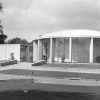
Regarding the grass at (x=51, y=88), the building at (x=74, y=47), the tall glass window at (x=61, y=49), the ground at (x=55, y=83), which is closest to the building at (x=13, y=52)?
the building at (x=74, y=47)

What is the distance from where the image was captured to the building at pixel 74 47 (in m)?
49.8

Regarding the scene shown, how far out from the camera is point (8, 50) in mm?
59344

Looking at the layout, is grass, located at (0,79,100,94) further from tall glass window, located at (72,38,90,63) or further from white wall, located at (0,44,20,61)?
white wall, located at (0,44,20,61)

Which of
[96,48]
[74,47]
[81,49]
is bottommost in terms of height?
[81,49]

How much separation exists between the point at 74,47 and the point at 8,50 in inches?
573

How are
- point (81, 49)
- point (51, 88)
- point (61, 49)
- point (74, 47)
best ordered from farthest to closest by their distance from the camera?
point (61, 49), point (81, 49), point (74, 47), point (51, 88)

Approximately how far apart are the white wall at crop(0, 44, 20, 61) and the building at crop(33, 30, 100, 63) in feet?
22.5

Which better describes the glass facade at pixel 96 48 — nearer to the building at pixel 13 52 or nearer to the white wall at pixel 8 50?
the building at pixel 13 52

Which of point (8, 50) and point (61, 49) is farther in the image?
point (8, 50)

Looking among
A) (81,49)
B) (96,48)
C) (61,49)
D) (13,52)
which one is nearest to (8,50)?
(13,52)

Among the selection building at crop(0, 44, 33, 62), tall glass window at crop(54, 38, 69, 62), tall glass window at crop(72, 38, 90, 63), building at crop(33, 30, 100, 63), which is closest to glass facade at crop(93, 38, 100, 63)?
building at crop(33, 30, 100, 63)

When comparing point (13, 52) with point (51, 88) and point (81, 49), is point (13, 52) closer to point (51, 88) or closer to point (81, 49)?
point (81, 49)

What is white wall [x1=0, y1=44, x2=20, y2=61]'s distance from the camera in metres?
58.7

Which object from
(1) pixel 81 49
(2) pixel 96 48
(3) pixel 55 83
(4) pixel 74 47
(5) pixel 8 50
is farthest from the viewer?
(5) pixel 8 50
